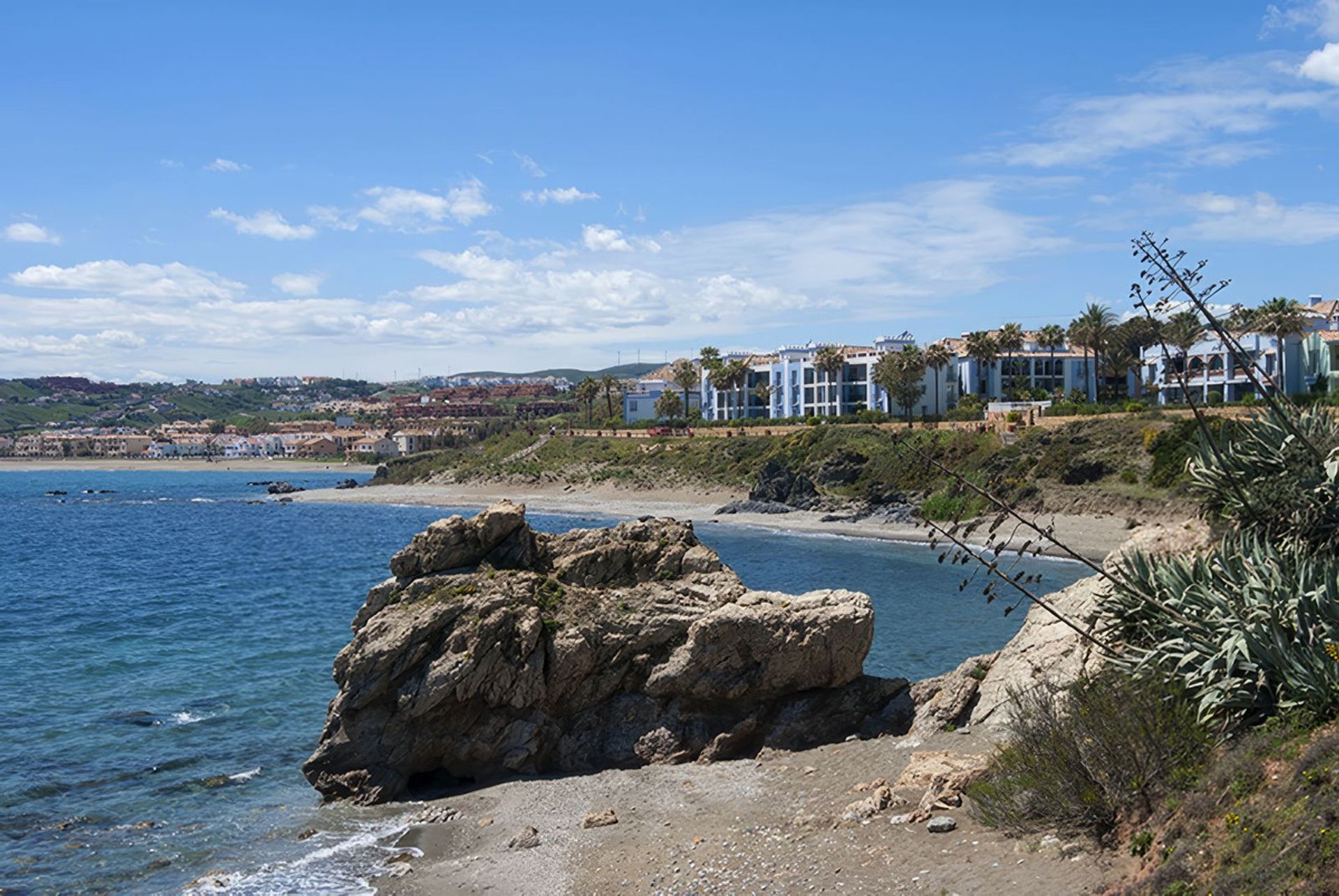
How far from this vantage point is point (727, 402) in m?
138

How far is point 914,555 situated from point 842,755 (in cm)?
3849

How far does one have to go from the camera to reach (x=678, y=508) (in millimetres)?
90312

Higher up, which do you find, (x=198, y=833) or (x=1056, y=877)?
(x=1056, y=877)

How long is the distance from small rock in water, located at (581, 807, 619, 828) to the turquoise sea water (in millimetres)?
3129

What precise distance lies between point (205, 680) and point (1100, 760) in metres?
23.5

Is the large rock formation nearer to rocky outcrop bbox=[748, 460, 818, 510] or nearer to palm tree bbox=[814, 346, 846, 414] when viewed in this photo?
rocky outcrop bbox=[748, 460, 818, 510]

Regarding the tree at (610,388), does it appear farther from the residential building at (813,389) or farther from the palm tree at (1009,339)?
the palm tree at (1009,339)

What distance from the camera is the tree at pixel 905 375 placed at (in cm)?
10081

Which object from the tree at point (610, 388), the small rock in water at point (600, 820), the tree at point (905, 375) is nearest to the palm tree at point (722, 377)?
the tree at point (610, 388)

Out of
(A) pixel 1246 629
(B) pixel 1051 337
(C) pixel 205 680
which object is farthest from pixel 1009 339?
(A) pixel 1246 629

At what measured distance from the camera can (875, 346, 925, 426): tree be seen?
100812 mm

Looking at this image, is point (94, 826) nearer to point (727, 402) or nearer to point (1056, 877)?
point (1056, 877)

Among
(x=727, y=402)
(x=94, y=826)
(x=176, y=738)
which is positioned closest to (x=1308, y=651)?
(x=94, y=826)

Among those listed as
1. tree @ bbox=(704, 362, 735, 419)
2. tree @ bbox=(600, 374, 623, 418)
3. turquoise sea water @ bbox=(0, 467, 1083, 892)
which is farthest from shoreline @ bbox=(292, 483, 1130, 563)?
tree @ bbox=(600, 374, 623, 418)
